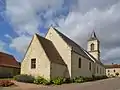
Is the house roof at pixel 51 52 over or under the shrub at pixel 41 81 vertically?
over

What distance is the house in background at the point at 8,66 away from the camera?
38.9 m

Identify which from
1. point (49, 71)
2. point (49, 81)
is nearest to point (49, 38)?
point (49, 71)

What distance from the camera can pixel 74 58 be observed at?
31953mm

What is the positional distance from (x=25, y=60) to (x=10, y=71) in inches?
549

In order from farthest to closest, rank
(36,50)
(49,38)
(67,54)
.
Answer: (49,38) < (67,54) < (36,50)

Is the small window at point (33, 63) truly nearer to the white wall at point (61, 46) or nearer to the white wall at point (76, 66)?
the white wall at point (61, 46)

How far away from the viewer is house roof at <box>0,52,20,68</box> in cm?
4062

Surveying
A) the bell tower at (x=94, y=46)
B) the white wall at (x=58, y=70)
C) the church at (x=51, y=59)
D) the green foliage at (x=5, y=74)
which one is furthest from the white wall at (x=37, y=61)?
the bell tower at (x=94, y=46)

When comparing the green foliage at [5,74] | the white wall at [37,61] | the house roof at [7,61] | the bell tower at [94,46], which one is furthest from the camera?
the bell tower at [94,46]

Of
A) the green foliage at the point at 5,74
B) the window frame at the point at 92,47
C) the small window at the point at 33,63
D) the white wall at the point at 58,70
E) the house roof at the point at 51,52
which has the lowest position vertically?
the green foliage at the point at 5,74

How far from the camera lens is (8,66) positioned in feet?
135

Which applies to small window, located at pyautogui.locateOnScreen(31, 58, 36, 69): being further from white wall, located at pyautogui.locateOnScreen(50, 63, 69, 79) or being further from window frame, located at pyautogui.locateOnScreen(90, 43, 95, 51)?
window frame, located at pyautogui.locateOnScreen(90, 43, 95, 51)

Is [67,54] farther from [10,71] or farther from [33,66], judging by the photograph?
[10,71]

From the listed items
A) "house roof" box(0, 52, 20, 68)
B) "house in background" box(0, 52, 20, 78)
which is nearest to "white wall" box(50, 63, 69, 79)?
"house in background" box(0, 52, 20, 78)
